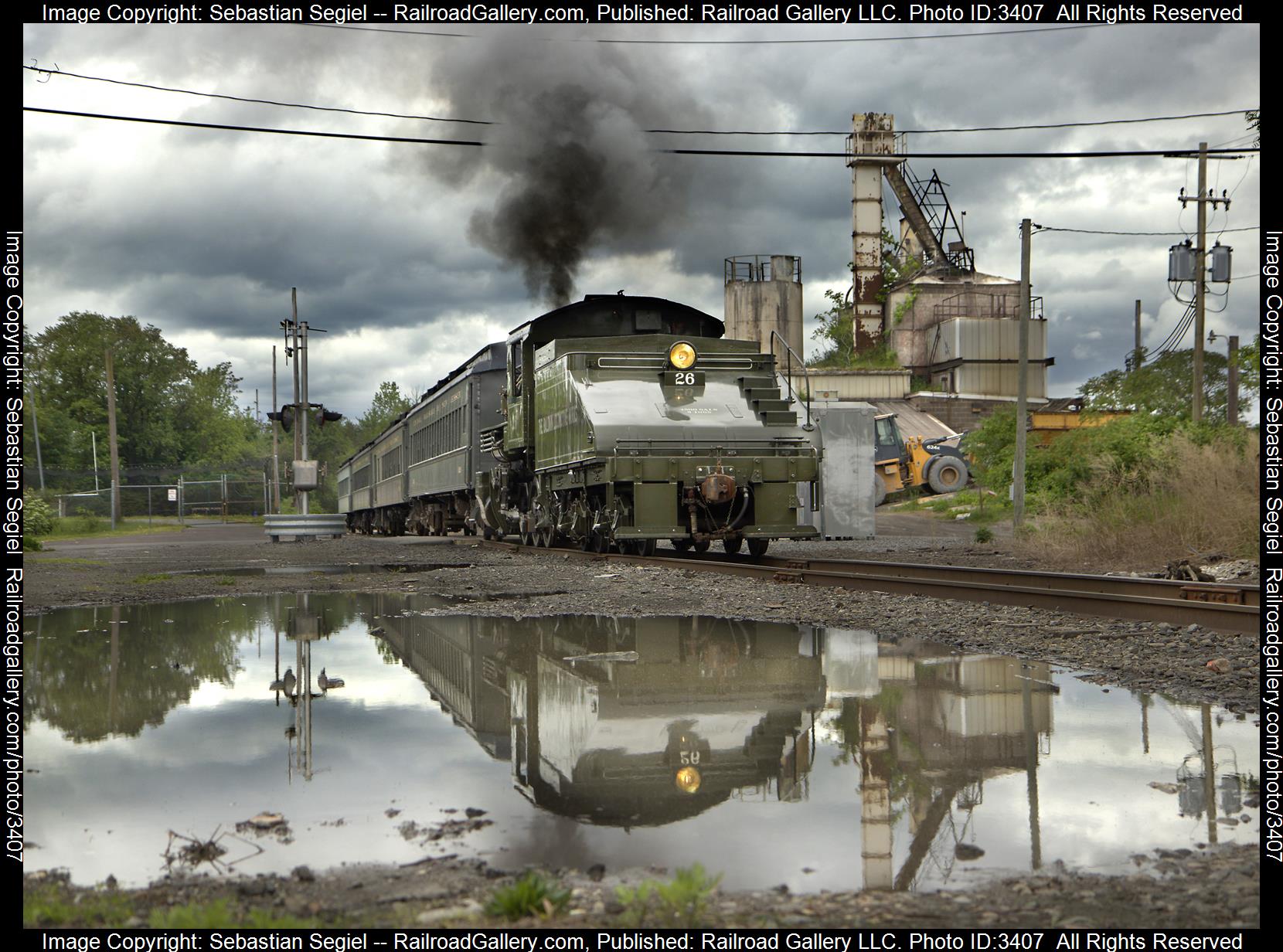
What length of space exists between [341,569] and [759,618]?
9062mm

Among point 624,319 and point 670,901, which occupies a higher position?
point 624,319

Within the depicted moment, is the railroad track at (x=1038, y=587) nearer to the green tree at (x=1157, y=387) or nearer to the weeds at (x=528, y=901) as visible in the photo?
the weeds at (x=528, y=901)

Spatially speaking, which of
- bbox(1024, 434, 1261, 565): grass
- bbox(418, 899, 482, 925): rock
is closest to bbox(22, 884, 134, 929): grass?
bbox(418, 899, 482, 925): rock

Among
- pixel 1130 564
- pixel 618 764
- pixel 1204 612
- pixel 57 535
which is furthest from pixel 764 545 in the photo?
pixel 57 535

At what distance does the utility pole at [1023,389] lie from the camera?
887 inches

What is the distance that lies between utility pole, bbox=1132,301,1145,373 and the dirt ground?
35011mm

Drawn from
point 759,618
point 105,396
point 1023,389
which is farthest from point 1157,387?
point 105,396

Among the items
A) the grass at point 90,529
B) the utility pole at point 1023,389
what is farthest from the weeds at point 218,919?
the grass at point 90,529

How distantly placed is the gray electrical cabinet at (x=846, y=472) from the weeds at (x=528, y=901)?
20.7m

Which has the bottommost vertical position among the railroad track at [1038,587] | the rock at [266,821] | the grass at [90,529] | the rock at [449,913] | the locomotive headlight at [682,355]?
the grass at [90,529]

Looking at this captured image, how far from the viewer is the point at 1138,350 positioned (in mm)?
54094

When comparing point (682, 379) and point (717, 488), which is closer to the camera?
point (717, 488)

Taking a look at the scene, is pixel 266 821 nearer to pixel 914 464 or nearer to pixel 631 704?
pixel 631 704
